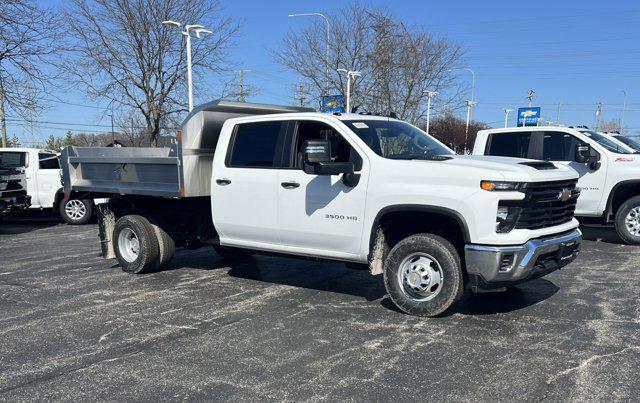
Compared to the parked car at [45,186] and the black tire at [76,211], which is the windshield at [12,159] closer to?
the parked car at [45,186]

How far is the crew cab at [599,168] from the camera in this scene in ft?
30.5

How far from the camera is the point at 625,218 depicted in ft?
30.7

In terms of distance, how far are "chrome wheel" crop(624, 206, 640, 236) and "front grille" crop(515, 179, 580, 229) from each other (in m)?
4.73

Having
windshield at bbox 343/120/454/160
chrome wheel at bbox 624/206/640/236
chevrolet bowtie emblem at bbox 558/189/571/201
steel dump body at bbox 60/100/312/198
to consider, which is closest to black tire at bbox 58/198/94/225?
steel dump body at bbox 60/100/312/198

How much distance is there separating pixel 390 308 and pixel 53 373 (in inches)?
126

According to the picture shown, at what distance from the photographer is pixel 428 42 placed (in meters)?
32.2

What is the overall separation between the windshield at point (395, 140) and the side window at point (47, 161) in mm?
10532

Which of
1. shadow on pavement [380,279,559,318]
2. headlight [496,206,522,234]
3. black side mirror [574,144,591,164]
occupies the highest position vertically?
black side mirror [574,144,591,164]

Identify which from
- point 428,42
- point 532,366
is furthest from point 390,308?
point 428,42

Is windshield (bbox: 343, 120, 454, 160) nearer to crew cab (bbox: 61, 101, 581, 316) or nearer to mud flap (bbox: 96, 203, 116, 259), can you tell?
crew cab (bbox: 61, 101, 581, 316)

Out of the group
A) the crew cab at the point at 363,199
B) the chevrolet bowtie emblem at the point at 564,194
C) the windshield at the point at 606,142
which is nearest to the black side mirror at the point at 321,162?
the crew cab at the point at 363,199

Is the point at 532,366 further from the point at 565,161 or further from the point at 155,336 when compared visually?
the point at 565,161

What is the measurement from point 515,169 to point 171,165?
4.07 metres

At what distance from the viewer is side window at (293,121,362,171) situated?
5.77 m
